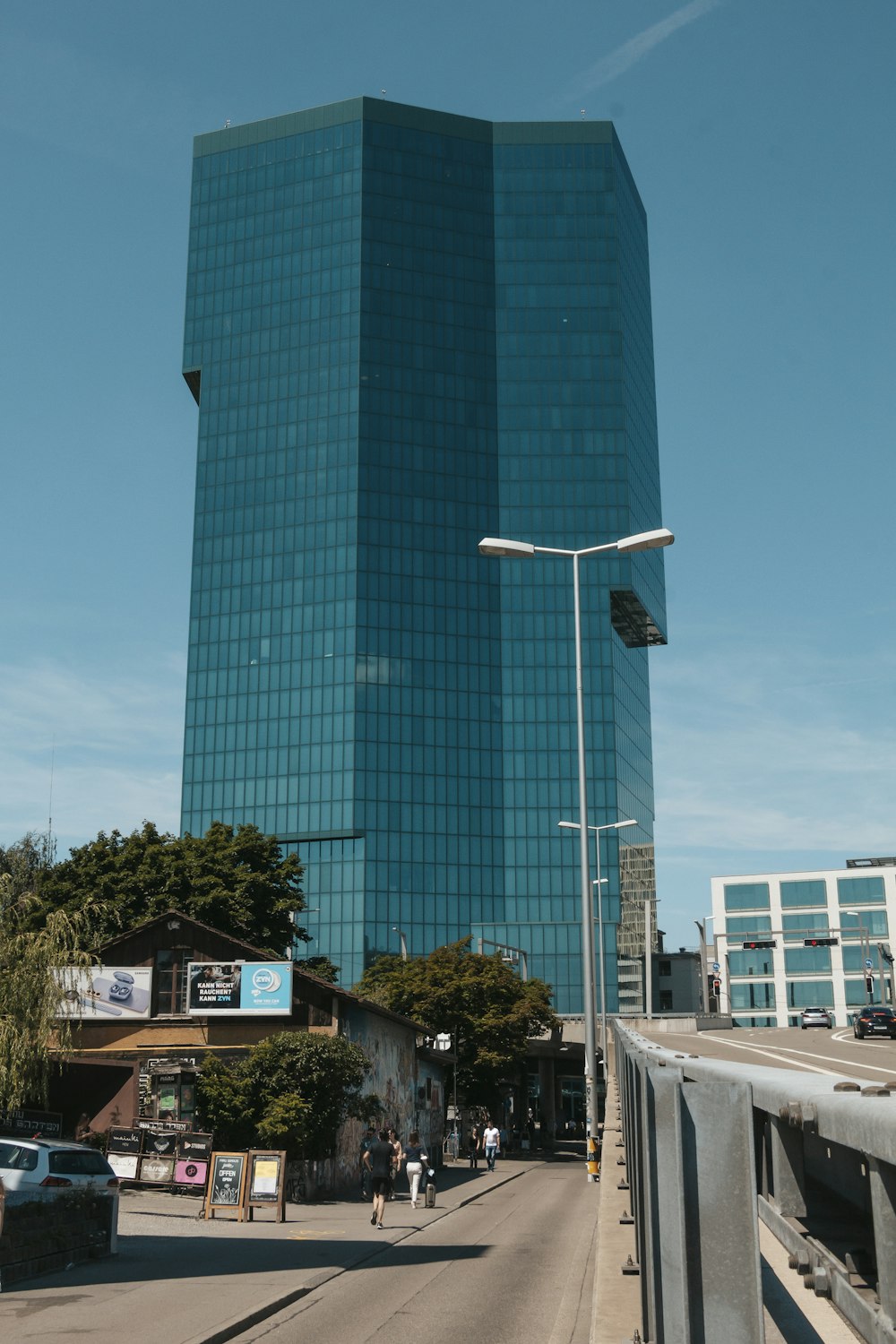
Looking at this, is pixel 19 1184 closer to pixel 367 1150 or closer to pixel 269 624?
pixel 367 1150

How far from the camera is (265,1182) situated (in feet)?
84.8

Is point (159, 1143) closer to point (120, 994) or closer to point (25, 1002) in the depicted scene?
point (120, 994)

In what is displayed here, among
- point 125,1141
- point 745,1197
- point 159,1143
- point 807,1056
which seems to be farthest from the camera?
point 159,1143

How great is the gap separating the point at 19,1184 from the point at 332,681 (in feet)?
336

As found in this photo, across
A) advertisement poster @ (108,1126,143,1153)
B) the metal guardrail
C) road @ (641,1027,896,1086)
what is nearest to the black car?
road @ (641,1027,896,1086)

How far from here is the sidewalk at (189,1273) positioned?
1374 centimetres

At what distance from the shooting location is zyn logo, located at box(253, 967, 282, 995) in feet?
115

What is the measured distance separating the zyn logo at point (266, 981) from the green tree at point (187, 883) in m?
17.4

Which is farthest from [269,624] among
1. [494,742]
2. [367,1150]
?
[367,1150]

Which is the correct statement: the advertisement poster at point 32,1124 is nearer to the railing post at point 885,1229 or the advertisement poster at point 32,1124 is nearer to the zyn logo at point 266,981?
the zyn logo at point 266,981

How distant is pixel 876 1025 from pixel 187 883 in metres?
27.9

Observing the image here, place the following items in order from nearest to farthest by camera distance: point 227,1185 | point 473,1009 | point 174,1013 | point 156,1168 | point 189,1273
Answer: point 189,1273 < point 227,1185 < point 156,1168 < point 174,1013 < point 473,1009

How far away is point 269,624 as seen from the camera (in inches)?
4845

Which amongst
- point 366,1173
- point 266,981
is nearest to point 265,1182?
point 366,1173
